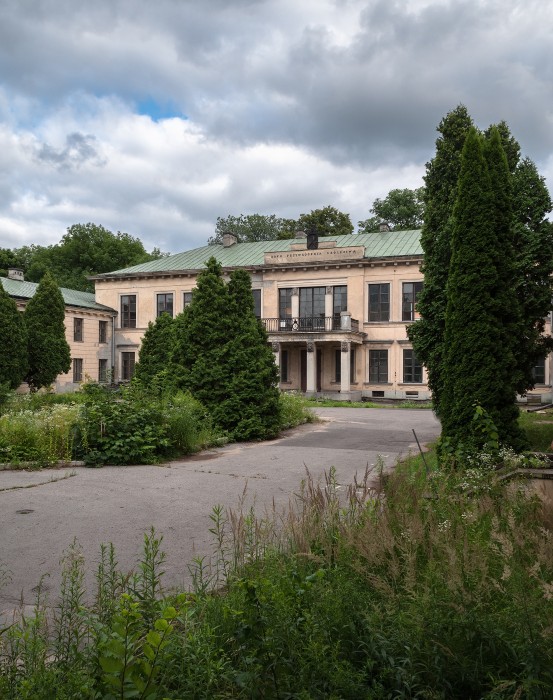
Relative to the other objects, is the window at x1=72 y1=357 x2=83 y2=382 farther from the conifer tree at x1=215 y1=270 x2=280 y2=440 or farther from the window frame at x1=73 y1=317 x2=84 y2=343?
the conifer tree at x1=215 y1=270 x2=280 y2=440

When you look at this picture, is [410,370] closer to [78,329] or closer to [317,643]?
[78,329]

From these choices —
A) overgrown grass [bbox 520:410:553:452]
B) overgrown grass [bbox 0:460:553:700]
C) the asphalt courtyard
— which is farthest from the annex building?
overgrown grass [bbox 0:460:553:700]

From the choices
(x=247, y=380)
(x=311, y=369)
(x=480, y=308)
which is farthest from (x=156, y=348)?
(x=480, y=308)

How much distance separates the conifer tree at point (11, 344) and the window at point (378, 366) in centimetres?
1967

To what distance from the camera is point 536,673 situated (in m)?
2.34

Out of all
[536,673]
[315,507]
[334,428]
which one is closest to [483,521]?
[315,507]

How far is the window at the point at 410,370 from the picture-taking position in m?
34.8

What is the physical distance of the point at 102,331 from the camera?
41.2 m

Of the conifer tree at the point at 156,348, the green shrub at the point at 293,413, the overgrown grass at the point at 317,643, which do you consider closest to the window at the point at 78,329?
the conifer tree at the point at 156,348

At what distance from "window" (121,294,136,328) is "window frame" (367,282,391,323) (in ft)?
55.3

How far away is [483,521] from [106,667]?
3.34 metres

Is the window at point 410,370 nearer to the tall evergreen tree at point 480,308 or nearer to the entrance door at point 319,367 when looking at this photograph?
the entrance door at point 319,367

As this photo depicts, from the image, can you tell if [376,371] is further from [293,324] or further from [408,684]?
[408,684]

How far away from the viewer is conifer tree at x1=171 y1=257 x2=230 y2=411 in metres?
14.6
